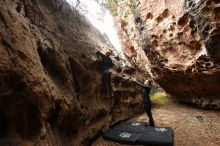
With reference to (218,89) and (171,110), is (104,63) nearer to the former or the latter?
(171,110)

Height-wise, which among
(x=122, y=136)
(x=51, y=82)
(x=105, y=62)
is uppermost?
(x=105, y=62)

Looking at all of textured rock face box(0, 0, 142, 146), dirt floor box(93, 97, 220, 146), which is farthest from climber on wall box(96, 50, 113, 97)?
dirt floor box(93, 97, 220, 146)

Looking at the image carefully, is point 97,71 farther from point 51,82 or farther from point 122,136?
point 51,82

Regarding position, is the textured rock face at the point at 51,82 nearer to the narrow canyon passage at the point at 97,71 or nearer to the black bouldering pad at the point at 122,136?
the narrow canyon passage at the point at 97,71

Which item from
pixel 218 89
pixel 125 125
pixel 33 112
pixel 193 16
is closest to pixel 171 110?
pixel 218 89

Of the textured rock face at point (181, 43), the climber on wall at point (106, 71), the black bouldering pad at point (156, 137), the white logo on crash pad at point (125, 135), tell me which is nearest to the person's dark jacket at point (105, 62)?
the climber on wall at point (106, 71)

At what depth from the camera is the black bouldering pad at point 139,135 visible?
6.67 metres

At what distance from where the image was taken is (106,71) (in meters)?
9.23

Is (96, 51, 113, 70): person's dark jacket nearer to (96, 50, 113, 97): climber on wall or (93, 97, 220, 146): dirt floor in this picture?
(96, 50, 113, 97): climber on wall

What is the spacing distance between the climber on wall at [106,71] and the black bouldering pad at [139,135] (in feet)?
4.80

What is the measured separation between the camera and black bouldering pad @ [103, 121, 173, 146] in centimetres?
667

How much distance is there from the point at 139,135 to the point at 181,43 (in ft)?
14.0

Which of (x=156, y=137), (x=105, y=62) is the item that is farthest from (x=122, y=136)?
(x=105, y=62)

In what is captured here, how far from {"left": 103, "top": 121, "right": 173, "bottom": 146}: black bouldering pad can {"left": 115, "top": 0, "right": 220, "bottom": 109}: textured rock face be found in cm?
309
